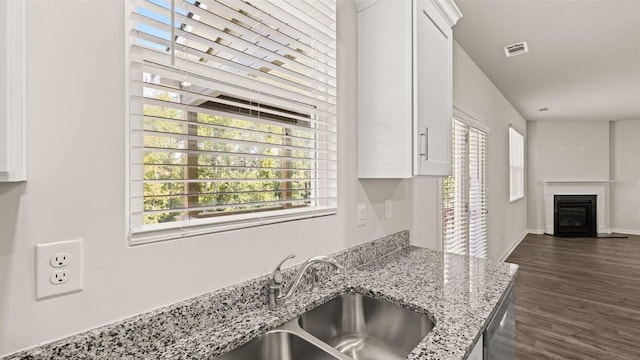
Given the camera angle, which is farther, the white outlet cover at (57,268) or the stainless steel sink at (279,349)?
the stainless steel sink at (279,349)

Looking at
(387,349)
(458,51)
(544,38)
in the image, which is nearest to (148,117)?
(387,349)

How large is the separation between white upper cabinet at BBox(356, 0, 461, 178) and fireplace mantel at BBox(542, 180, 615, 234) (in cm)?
742

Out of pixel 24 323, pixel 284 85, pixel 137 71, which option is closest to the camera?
pixel 24 323

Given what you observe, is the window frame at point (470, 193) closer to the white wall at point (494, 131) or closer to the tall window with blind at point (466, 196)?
the tall window with blind at point (466, 196)

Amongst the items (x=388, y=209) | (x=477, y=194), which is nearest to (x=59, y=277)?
(x=388, y=209)

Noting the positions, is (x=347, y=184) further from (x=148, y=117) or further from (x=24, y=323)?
(x=24, y=323)

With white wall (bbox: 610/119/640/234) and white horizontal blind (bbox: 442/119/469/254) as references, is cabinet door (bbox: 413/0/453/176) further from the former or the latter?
white wall (bbox: 610/119/640/234)

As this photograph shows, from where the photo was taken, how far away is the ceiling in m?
2.44

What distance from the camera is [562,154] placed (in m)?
7.39

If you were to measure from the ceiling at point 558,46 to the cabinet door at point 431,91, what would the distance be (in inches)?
41.5

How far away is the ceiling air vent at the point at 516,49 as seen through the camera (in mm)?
3044

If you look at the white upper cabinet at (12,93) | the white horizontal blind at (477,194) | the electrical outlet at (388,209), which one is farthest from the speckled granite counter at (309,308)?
the white horizontal blind at (477,194)

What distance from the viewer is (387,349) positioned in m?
1.17

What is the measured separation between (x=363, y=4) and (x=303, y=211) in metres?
1.02
